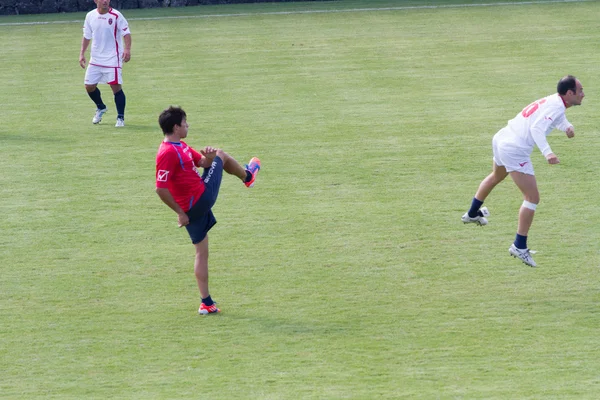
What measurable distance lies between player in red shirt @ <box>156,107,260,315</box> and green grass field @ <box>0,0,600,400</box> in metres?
0.59

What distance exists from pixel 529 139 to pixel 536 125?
0.23 metres

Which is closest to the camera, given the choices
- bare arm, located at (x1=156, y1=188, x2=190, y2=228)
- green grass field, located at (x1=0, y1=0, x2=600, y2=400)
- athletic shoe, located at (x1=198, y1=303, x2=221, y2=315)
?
green grass field, located at (x1=0, y1=0, x2=600, y2=400)

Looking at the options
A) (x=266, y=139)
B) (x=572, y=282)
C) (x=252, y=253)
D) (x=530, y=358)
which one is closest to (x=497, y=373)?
(x=530, y=358)

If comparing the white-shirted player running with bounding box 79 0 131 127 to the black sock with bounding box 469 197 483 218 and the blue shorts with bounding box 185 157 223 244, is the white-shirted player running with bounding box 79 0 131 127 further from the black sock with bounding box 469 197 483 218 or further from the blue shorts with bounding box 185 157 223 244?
the blue shorts with bounding box 185 157 223 244

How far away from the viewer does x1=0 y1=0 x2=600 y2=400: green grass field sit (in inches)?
287

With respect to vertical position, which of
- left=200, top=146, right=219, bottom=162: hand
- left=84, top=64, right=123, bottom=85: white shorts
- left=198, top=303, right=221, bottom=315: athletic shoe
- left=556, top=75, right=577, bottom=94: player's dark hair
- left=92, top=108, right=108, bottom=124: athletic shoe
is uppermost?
left=556, top=75, right=577, bottom=94: player's dark hair

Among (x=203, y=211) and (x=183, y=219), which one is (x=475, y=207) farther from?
(x=183, y=219)

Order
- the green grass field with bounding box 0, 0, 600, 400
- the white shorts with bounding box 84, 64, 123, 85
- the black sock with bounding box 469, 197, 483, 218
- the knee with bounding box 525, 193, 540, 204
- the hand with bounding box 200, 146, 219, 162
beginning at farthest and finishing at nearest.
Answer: the white shorts with bounding box 84, 64, 123, 85 < the black sock with bounding box 469, 197, 483, 218 < the knee with bounding box 525, 193, 540, 204 < the hand with bounding box 200, 146, 219, 162 < the green grass field with bounding box 0, 0, 600, 400

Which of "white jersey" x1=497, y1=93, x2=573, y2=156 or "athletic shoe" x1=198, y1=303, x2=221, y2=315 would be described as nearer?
"athletic shoe" x1=198, y1=303, x2=221, y2=315

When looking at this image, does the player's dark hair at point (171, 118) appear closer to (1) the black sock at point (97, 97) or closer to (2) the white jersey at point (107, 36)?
(2) the white jersey at point (107, 36)

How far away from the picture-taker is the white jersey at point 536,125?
29.2 ft

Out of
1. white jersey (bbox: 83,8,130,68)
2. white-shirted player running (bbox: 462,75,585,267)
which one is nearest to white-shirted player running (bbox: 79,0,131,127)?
white jersey (bbox: 83,8,130,68)

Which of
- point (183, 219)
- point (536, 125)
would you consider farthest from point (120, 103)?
point (536, 125)

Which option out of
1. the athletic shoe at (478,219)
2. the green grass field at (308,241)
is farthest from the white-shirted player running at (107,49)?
the athletic shoe at (478,219)
